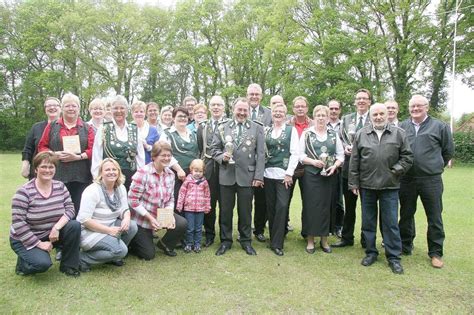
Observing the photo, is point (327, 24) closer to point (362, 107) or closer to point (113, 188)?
point (362, 107)

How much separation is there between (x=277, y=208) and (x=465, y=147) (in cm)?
2058

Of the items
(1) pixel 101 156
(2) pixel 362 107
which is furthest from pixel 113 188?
(2) pixel 362 107

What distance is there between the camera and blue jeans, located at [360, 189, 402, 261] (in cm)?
456

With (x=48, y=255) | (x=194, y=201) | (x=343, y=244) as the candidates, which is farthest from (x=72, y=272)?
(x=343, y=244)

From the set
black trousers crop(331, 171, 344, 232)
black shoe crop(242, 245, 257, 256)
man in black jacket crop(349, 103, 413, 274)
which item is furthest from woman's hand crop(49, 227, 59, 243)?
black trousers crop(331, 171, 344, 232)

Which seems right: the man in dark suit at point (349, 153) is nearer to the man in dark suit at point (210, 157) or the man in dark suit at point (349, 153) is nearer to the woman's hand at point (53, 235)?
the man in dark suit at point (210, 157)

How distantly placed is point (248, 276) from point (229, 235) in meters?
0.97

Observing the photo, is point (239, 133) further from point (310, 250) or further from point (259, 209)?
point (310, 250)

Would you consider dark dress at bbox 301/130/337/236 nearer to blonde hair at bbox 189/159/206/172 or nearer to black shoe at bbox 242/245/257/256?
black shoe at bbox 242/245/257/256

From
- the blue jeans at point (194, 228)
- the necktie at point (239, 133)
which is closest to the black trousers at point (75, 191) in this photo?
the blue jeans at point (194, 228)

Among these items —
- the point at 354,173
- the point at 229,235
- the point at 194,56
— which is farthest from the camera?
the point at 194,56

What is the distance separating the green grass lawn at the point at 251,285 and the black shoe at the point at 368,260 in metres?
0.06

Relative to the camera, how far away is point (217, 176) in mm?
5387

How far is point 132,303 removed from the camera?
11.5 ft
